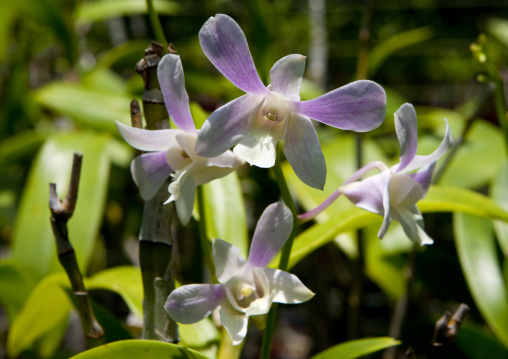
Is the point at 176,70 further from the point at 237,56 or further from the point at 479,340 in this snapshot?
the point at 479,340

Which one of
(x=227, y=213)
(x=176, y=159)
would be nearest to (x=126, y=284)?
(x=227, y=213)

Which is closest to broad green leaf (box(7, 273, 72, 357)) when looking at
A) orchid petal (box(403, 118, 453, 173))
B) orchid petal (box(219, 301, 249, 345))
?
orchid petal (box(219, 301, 249, 345))

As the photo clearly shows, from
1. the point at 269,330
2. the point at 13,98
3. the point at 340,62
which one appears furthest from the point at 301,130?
the point at 340,62

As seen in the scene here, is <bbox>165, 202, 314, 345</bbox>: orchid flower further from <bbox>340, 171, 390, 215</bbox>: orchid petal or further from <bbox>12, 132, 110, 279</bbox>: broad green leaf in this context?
<bbox>12, 132, 110, 279</bbox>: broad green leaf

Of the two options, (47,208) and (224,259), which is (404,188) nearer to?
(224,259)

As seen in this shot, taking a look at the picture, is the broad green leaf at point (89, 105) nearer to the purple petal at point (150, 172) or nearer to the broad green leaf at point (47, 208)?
the broad green leaf at point (47, 208)

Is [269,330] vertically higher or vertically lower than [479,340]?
higher
